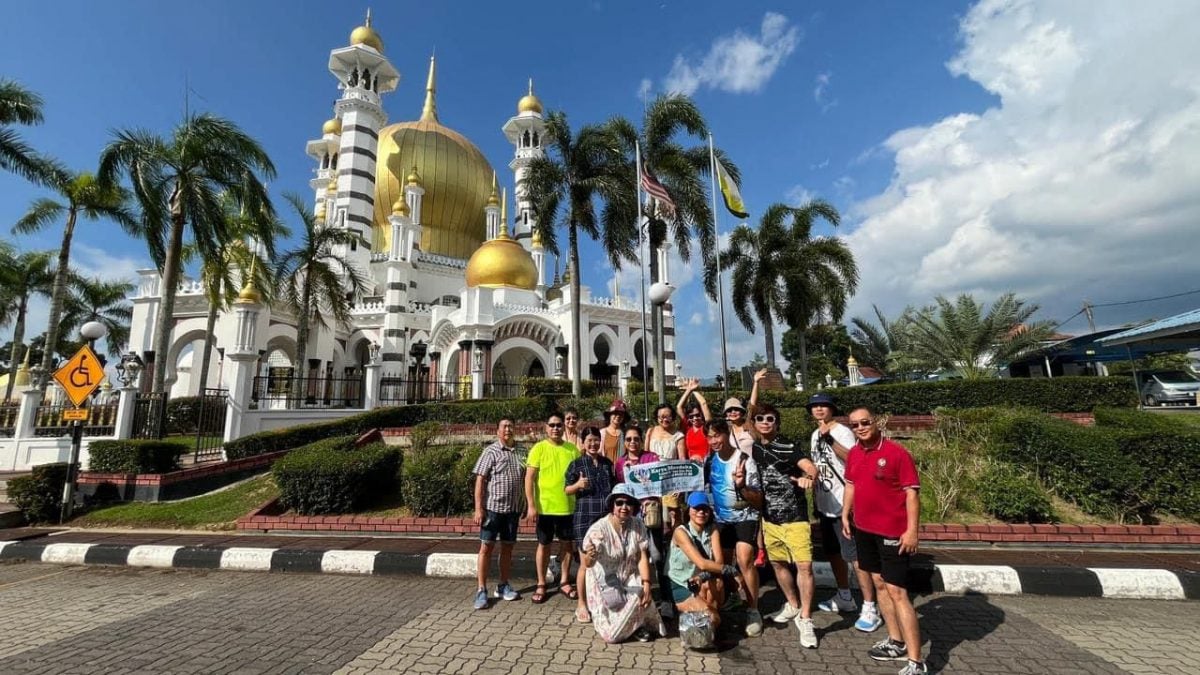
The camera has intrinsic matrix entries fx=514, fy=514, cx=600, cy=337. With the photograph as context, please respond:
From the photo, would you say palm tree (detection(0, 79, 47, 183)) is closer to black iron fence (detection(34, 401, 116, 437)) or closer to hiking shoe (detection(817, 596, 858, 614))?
black iron fence (detection(34, 401, 116, 437))

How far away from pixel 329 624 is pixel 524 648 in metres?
1.64

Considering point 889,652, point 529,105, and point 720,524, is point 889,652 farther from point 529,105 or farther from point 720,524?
point 529,105

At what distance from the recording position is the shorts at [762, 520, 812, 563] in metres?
3.73

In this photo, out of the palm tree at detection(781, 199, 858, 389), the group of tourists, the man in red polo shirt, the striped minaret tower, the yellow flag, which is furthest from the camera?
the striped minaret tower

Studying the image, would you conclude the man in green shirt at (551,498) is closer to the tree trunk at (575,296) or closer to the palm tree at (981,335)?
the tree trunk at (575,296)

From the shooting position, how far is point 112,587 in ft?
16.6

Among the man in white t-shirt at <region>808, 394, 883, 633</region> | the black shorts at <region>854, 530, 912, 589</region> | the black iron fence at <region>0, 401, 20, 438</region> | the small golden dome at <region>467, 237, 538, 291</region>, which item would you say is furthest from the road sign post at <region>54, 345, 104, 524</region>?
the small golden dome at <region>467, 237, 538, 291</region>

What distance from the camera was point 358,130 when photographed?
109ft

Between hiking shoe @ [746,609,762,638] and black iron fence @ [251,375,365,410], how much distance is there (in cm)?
1223

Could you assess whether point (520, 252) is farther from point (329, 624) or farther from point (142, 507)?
point (329, 624)

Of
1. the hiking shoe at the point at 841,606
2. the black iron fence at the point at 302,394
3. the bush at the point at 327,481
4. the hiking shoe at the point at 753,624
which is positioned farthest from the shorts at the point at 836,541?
the black iron fence at the point at 302,394

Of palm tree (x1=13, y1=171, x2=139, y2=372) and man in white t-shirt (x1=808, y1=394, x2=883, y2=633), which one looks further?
palm tree (x1=13, y1=171, x2=139, y2=372)

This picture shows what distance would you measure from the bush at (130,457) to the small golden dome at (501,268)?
1904cm

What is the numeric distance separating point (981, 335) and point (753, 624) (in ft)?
62.8
